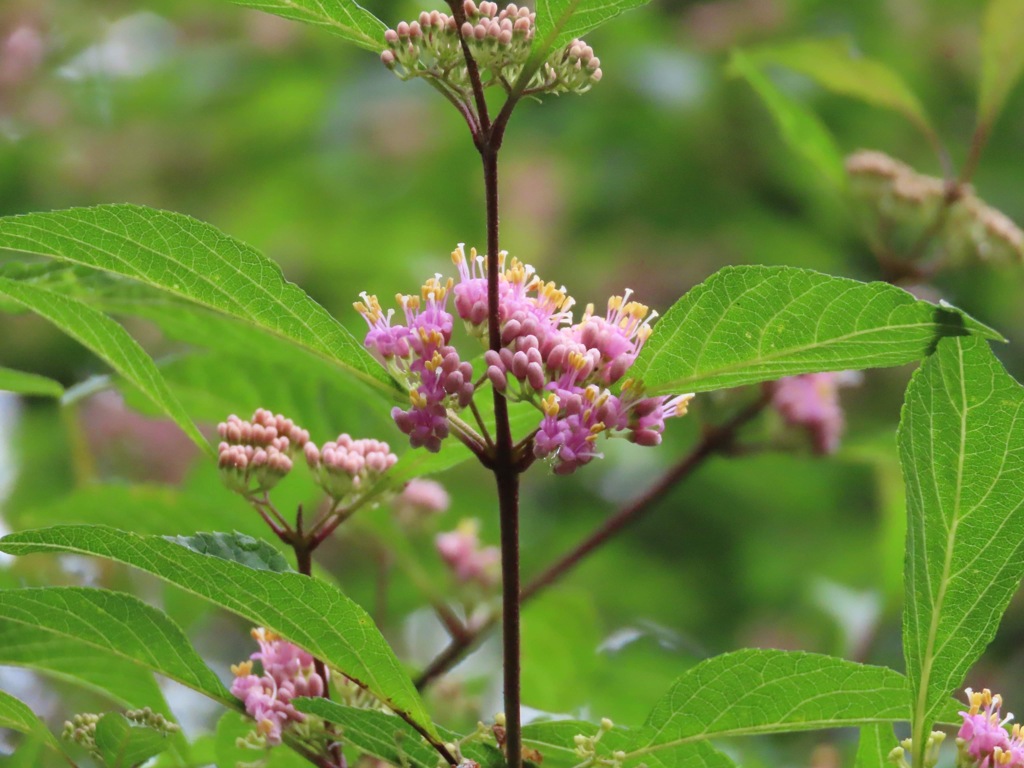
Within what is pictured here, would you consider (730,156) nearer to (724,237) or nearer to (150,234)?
(724,237)

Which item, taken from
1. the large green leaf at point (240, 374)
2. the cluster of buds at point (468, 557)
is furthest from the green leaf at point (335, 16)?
the cluster of buds at point (468, 557)

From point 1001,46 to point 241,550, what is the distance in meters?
2.14

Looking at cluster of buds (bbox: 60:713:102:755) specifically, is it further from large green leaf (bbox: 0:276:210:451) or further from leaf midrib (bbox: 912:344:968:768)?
leaf midrib (bbox: 912:344:968:768)

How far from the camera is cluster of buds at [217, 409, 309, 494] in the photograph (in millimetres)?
1473

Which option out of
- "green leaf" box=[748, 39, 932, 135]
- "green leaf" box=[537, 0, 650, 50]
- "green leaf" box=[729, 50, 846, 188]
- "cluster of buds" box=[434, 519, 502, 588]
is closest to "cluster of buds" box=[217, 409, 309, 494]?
"green leaf" box=[537, 0, 650, 50]

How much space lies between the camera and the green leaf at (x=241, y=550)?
46.6 inches

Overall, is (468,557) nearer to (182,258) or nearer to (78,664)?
(78,664)

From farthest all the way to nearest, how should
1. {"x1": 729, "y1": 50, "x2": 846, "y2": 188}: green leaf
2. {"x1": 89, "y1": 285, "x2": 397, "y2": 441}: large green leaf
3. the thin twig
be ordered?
{"x1": 729, "y1": 50, "x2": 846, "y2": 188}: green leaf → the thin twig → {"x1": 89, "y1": 285, "x2": 397, "y2": 441}: large green leaf

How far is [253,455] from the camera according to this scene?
1.48 metres

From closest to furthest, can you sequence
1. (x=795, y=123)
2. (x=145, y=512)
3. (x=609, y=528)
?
(x=145, y=512), (x=609, y=528), (x=795, y=123)

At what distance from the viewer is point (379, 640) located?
1.24 metres

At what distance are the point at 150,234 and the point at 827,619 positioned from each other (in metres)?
2.63

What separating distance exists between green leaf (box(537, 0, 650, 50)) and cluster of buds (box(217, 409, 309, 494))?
24.2 inches

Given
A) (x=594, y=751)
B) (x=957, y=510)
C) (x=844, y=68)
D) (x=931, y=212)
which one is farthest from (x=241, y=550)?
(x=931, y=212)
